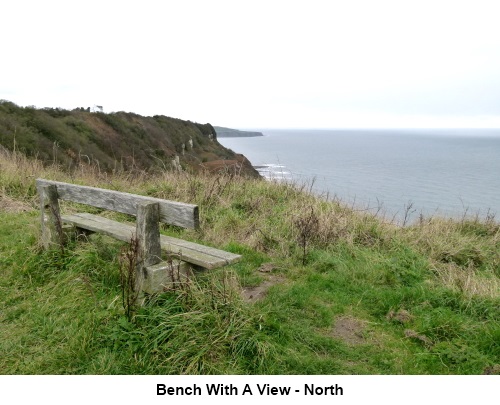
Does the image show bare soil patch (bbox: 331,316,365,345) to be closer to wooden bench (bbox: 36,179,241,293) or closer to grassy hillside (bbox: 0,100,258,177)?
wooden bench (bbox: 36,179,241,293)

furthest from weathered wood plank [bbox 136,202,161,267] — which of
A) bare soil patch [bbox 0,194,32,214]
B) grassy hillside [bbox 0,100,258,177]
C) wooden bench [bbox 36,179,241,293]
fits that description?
grassy hillside [bbox 0,100,258,177]

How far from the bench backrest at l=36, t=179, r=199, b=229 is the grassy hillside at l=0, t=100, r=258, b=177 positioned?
5443 millimetres

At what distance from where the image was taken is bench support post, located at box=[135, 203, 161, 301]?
3117mm

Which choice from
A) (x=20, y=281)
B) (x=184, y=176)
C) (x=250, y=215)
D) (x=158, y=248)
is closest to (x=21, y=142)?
(x=184, y=176)

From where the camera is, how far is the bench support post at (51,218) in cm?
425

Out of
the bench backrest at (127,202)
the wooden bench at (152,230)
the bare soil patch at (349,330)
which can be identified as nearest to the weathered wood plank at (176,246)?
the wooden bench at (152,230)

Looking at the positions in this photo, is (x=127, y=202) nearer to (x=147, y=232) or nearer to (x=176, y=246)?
(x=147, y=232)

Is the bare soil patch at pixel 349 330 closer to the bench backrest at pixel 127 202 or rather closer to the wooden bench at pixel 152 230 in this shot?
the wooden bench at pixel 152 230

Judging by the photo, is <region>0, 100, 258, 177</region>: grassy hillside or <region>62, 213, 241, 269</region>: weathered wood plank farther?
<region>0, 100, 258, 177</region>: grassy hillside

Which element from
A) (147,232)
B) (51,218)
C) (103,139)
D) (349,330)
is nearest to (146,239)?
(147,232)

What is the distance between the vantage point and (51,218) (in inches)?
168

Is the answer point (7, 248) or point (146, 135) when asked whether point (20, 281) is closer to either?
point (7, 248)

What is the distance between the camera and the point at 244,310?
311cm

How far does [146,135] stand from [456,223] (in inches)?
1224
